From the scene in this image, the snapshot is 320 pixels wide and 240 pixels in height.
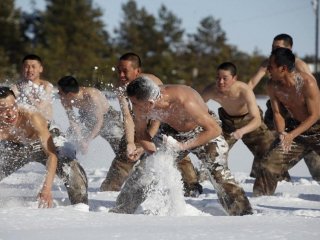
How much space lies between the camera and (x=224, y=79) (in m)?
7.38

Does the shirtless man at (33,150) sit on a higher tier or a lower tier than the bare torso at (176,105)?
lower

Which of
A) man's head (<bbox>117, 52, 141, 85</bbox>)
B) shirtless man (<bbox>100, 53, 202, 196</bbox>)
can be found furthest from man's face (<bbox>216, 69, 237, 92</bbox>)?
man's head (<bbox>117, 52, 141, 85</bbox>)

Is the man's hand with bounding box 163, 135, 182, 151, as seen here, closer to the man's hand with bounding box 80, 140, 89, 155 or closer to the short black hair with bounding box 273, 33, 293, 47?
the man's hand with bounding box 80, 140, 89, 155

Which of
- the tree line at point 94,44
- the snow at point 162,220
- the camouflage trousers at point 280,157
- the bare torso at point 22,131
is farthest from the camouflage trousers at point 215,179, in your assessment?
Result: the tree line at point 94,44

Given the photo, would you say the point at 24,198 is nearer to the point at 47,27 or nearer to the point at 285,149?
the point at 285,149

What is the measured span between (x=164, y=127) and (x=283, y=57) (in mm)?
1305

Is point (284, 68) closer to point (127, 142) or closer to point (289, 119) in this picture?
point (289, 119)

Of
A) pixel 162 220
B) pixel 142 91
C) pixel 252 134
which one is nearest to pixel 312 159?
pixel 252 134

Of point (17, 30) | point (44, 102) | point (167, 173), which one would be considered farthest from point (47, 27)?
point (167, 173)

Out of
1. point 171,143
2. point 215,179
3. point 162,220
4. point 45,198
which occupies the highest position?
point 171,143

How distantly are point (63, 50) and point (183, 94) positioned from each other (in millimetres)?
33097

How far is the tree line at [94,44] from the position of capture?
124ft

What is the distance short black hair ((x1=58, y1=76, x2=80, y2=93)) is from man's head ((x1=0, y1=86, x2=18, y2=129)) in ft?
6.38

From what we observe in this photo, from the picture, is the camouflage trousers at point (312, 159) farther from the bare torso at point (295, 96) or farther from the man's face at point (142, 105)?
the man's face at point (142, 105)
